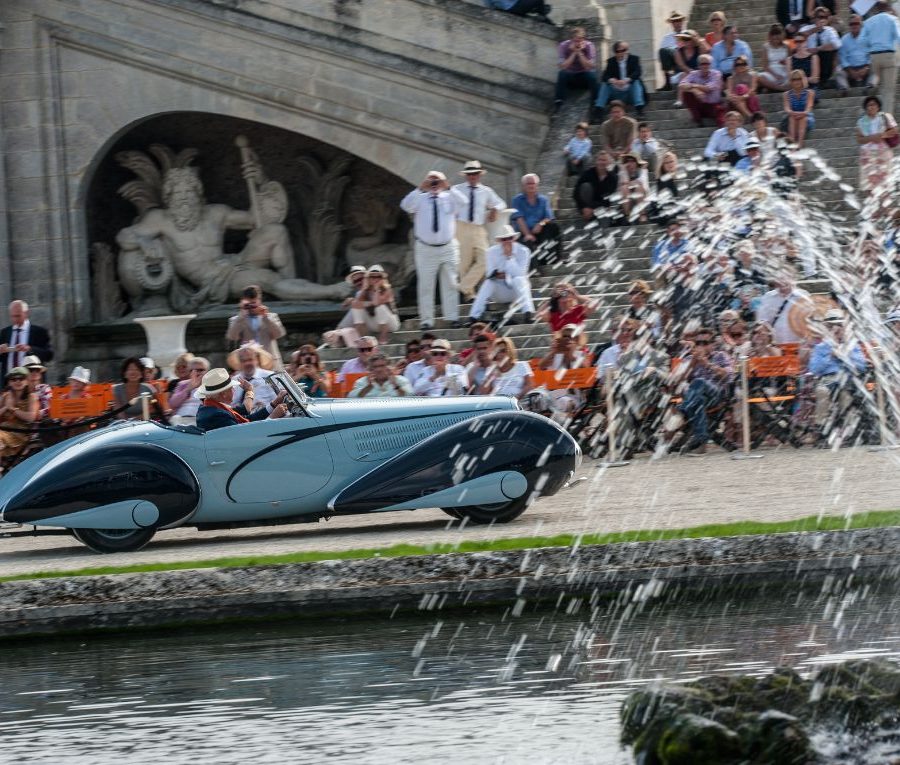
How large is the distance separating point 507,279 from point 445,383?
3216mm

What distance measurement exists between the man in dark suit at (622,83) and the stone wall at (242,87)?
877mm

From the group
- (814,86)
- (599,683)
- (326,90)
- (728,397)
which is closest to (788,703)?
(599,683)

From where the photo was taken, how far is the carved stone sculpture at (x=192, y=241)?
26.9 metres

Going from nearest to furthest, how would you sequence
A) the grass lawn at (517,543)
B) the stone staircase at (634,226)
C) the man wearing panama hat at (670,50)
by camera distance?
the grass lawn at (517,543) < the stone staircase at (634,226) < the man wearing panama hat at (670,50)

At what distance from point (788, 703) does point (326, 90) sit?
1854 centimetres

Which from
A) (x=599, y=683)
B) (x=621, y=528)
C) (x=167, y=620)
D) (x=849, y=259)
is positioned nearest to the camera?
(x=599, y=683)

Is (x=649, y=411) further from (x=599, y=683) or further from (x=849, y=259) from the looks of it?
(x=599, y=683)

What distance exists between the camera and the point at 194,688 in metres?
9.19

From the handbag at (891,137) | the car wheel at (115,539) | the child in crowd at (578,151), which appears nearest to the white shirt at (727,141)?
the handbag at (891,137)

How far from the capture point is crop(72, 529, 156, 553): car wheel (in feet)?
43.3

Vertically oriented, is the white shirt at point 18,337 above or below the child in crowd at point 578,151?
below

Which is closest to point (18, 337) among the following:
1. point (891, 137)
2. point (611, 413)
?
point (611, 413)

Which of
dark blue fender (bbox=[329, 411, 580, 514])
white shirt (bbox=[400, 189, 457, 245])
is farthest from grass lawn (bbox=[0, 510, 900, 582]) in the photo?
white shirt (bbox=[400, 189, 457, 245])

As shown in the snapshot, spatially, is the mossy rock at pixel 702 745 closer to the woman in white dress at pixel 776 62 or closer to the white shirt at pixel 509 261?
the white shirt at pixel 509 261
